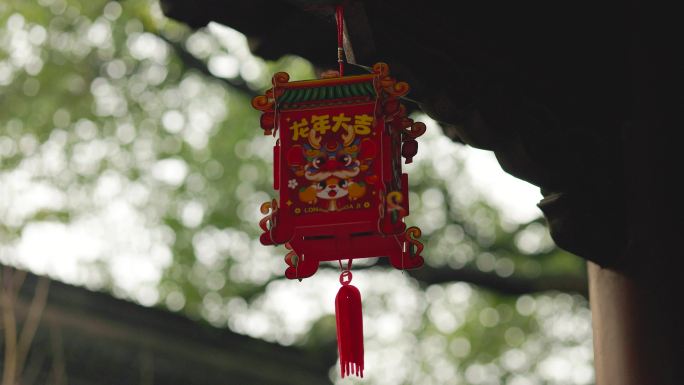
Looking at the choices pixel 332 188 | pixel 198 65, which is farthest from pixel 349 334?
pixel 198 65

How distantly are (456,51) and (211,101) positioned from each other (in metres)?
6.79

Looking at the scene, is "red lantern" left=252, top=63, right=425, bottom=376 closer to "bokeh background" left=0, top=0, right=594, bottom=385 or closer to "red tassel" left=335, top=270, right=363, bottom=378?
"red tassel" left=335, top=270, right=363, bottom=378

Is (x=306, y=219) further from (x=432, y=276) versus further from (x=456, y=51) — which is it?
(x=432, y=276)

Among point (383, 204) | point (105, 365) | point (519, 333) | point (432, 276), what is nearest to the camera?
point (383, 204)

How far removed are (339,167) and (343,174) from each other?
0.08 ft

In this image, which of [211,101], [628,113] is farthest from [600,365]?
[211,101]

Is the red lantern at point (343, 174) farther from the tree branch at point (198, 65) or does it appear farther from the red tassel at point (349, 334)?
the tree branch at point (198, 65)

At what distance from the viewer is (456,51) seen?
A: 9.25 ft

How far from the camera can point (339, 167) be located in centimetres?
241

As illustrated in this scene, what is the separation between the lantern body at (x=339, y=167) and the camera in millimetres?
2373

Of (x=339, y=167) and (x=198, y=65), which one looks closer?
(x=339, y=167)

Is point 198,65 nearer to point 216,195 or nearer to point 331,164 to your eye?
point 216,195

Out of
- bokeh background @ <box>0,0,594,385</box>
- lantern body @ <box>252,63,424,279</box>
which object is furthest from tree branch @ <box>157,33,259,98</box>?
lantern body @ <box>252,63,424,279</box>

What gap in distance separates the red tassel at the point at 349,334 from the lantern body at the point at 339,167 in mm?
110
